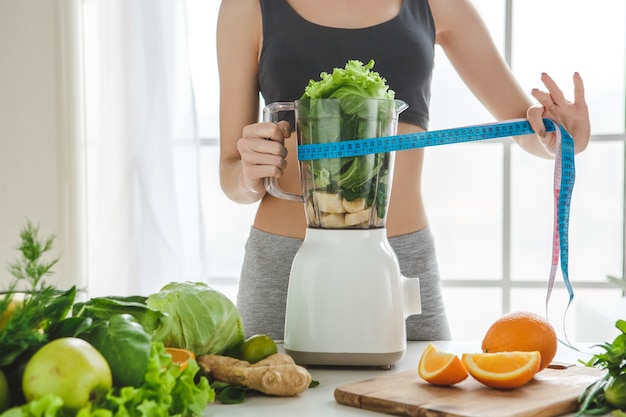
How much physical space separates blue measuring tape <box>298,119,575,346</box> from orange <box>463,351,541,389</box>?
21 cm

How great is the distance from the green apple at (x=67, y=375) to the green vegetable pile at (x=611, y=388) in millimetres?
542

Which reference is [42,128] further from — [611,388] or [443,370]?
[611,388]

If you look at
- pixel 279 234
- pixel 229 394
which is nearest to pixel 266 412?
pixel 229 394

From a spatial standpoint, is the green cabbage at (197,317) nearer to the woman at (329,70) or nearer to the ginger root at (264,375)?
the ginger root at (264,375)

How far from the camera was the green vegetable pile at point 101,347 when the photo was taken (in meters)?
0.74

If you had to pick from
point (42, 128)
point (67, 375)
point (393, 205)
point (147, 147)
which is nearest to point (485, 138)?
point (393, 205)

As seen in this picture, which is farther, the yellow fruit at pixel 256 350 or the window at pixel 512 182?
the window at pixel 512 182

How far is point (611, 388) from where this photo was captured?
900 millimetres

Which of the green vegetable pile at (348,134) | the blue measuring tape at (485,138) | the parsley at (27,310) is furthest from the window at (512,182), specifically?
the parsley at (27,310)

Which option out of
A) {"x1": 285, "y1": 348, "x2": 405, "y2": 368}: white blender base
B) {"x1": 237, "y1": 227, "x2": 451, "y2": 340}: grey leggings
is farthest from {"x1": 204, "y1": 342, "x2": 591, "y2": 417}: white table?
{"x1": 237, "y1": 227, "x2": 451, "y2": 340}: grey leggings

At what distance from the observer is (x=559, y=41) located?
126 inches

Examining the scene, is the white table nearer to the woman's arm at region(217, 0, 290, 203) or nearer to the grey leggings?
the grey leggings

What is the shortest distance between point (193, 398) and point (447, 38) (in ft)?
4.00

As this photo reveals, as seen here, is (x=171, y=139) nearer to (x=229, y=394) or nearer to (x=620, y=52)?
(x=620, y=52)
